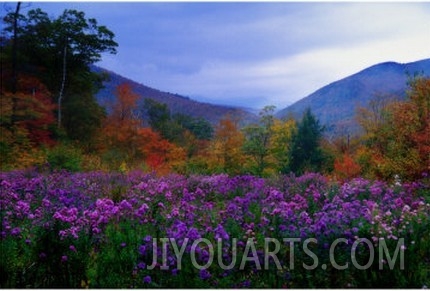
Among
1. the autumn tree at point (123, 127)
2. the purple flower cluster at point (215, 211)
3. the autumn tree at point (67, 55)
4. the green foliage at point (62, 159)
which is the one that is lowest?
the purple flower cluster at point (215, 211)

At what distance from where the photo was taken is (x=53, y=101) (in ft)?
98.0

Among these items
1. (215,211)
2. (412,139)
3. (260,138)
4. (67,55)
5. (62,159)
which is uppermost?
(67,55)

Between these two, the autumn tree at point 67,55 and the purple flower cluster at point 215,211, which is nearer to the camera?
the purple flower cluster at point 215,211

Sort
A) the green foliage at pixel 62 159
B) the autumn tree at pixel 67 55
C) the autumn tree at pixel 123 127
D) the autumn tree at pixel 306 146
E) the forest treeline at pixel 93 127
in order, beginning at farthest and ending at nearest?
1. the autumn tree at pixel 306 146
2. the autumn tree at pixel 123 127
3. the autumn tree at pixel 67 55
4. the forest treeline at pixel 93 127
5. the green foliage at pixel 62 159

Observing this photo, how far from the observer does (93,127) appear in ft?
103

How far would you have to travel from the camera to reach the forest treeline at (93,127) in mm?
18562

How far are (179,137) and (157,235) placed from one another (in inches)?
1554

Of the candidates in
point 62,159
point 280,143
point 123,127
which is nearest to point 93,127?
point 123,127

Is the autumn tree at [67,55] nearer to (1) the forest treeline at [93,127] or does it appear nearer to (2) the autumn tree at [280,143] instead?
(1) the forest treeline at [93,127]

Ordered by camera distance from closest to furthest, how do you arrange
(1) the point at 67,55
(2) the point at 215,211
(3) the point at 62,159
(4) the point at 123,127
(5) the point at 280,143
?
(2) the point at 215,211, (3) the point at 62,159, (1) the point at 67,55, (4) the point at 123,127, (5) the point at 280,143

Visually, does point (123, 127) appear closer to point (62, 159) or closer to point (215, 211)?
point (62, 159)

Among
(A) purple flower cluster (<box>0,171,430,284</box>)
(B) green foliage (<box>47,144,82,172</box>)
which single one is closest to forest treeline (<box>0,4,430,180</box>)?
(B) green foliage (<box>47,144,82,172</box>)

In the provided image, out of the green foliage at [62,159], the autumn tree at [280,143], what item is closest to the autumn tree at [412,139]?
the green foliage at [62,159]

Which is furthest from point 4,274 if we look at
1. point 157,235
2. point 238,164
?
point 238,164
